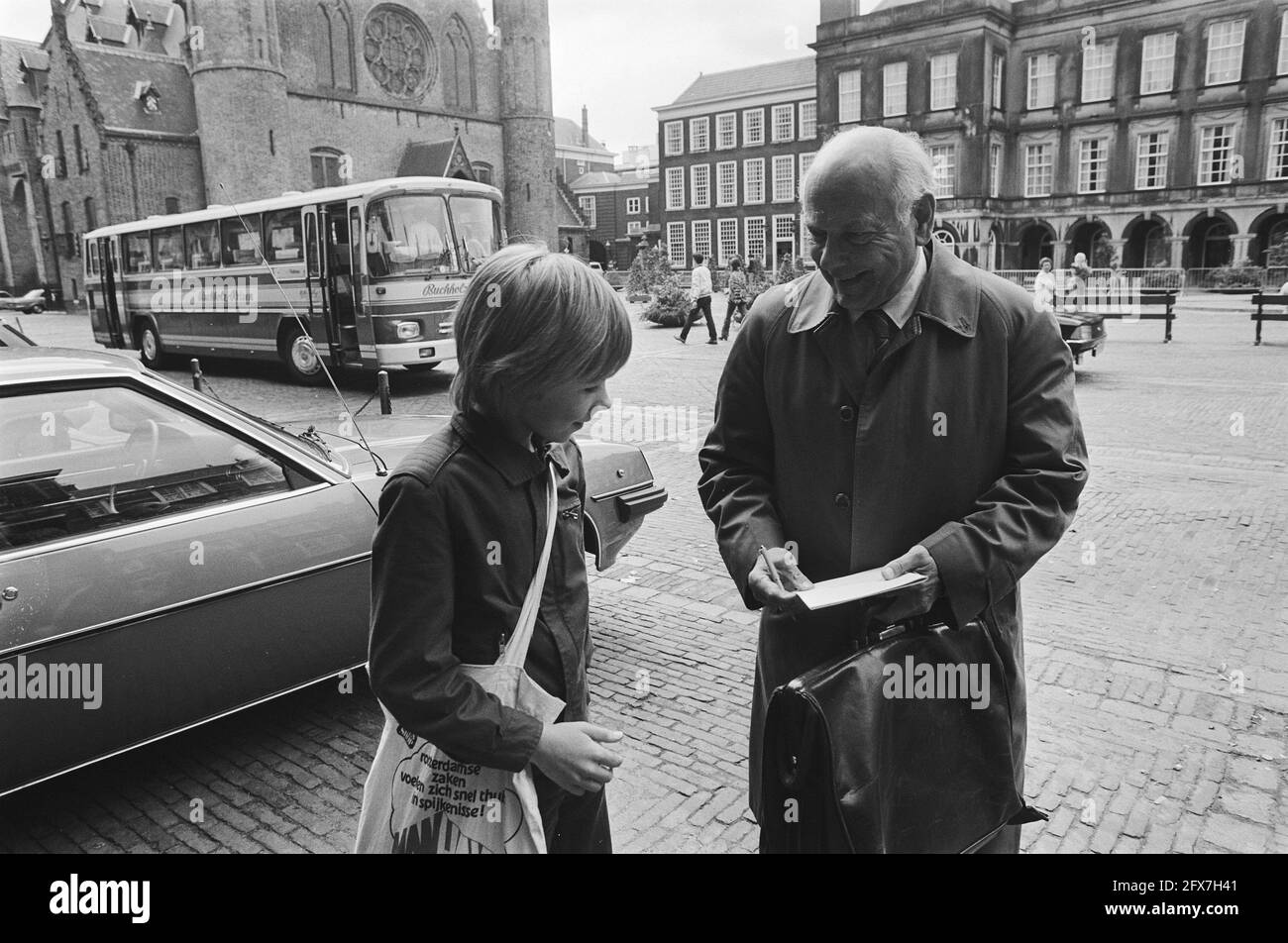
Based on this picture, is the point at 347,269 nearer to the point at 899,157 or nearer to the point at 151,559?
the point at 151,559

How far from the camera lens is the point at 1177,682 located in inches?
169

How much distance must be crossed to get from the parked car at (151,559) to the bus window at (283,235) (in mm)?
12465

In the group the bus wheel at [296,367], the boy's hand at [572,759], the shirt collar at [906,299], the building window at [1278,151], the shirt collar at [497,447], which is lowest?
the bus wheel at [296,367]

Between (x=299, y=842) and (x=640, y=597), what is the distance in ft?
9.04

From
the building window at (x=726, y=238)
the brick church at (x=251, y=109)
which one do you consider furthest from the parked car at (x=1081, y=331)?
the building window at (x=726, y=238)

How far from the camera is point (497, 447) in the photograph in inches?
64.4

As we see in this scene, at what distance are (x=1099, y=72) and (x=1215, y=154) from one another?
21.4 feet

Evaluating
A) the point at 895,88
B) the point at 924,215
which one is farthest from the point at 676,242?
the point at 924,215

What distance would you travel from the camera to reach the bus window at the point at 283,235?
15312 millimetres

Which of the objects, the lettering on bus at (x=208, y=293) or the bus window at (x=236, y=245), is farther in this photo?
the lettering on bus at (x=208, y=293)

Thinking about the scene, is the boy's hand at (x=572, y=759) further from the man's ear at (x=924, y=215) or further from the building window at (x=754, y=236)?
the building window at (x=754, y=236)

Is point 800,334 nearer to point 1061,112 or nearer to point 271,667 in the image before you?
point 271,667

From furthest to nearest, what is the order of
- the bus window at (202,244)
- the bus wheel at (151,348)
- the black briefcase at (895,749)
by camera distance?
the bus wheel at (151,348)
the bus window at (202,244)
the black briefcase at (895,749)
